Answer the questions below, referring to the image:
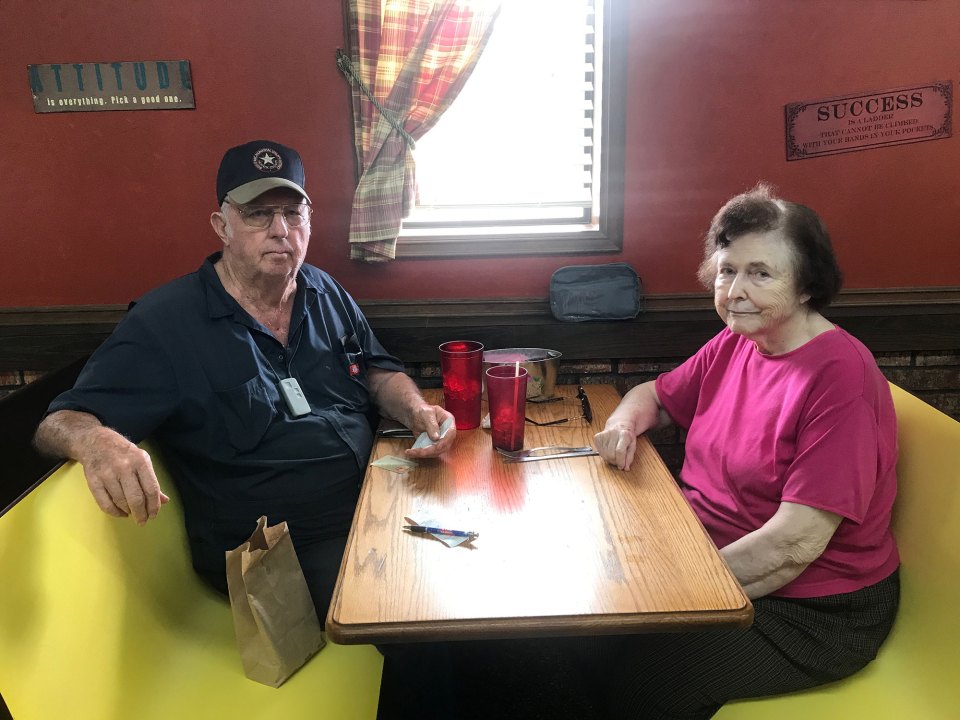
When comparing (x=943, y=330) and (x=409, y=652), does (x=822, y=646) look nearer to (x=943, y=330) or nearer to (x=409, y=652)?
(x=409, y=652)

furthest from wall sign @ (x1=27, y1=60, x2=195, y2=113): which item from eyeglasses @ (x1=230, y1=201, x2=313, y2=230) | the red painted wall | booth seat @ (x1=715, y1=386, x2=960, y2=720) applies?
booth seat @ (x1=715, y1=386, x2=960, y2=720)

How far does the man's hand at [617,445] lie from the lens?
1.53 meters

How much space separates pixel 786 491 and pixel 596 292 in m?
1.00

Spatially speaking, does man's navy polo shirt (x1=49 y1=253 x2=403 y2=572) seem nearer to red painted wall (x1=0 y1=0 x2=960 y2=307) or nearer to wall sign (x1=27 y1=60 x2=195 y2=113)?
red painted wall (x1=0 y1=0 x2=960 y2=307)

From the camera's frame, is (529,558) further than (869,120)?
No

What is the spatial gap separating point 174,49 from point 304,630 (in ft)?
5.62

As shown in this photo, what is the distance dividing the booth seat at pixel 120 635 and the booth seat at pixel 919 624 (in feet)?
2.68

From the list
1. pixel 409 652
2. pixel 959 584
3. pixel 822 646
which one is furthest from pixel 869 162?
pixel 409 652

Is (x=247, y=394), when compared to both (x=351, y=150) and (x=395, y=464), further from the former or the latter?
(x=351, y=150)

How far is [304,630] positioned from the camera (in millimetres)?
1409


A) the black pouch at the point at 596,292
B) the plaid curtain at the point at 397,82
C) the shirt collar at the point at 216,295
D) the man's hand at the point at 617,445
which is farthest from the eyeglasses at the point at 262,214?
the man's hand at the point at 617,445

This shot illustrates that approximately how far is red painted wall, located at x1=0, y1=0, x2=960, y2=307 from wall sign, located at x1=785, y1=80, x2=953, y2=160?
3cm

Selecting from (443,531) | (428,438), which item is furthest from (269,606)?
(428,438)

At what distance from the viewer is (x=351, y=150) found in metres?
2.13
